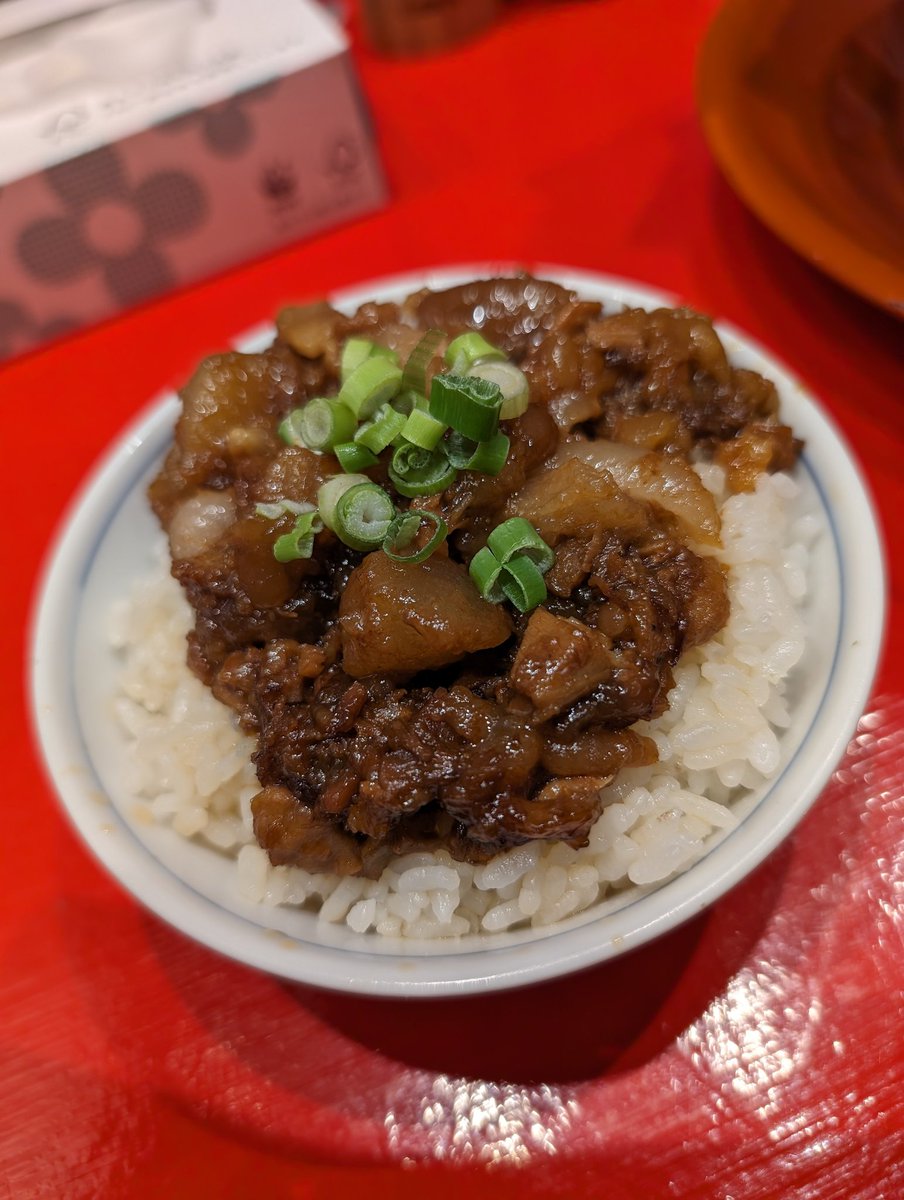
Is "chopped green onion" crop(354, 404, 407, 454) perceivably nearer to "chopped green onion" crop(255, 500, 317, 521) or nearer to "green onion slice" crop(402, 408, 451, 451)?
"green onion slice" crop(402, 408, 451, 451)

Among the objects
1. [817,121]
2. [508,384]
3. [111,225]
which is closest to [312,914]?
[508,384]

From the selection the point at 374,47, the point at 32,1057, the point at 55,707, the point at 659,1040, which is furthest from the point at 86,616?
the point at 374,47

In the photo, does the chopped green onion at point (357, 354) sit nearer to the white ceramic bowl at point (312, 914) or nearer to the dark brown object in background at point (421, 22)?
the white ceramic bowl at point (312, 914)

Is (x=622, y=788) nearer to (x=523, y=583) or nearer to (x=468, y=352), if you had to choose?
(x=523, y=583)

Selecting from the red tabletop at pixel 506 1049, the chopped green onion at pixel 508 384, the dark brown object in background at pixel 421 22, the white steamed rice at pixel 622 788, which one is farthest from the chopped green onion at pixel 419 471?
the dark brown object in background at pixel 421 22

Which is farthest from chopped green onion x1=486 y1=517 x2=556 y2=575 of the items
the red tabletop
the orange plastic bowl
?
the orange plastic bowl
